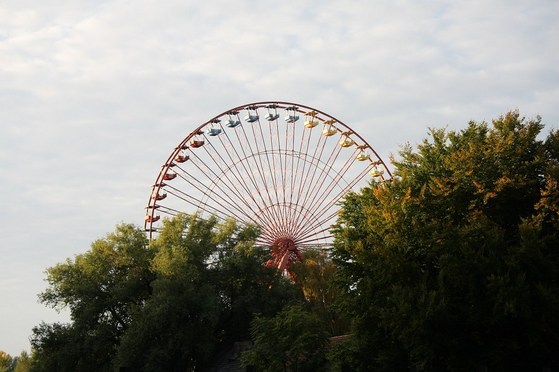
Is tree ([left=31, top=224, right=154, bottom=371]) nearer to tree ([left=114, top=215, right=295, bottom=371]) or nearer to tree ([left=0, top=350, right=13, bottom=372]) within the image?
tree ([left=114, top=215, right=295, bottom=371])

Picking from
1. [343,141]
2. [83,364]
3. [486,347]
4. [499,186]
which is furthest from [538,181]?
[83,364]

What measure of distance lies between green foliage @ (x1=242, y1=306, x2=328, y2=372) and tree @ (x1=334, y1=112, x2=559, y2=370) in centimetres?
163

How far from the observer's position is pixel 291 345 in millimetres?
32344

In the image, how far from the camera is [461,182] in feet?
105

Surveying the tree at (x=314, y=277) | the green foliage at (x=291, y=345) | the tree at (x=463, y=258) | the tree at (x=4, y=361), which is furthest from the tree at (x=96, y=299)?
the tree at (x=4, y=361)

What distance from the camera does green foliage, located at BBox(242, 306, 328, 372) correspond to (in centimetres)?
3197

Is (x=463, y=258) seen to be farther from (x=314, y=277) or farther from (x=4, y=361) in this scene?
(x=4, y=361)

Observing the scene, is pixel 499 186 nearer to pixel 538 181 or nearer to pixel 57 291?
pixel 538 181

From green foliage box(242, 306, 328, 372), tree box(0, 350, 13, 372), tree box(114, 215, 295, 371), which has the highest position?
tree box(0, 350, 13, 372)

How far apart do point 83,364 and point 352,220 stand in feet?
64.5

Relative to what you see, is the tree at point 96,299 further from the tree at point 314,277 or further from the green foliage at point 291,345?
the green foliage at point 291,345

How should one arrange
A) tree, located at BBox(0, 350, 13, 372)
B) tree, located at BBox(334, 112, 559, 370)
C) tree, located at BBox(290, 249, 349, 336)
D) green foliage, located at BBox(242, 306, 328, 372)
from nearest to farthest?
tree, located at BBox(334, 112, 559, 370) < green foliage, located at BBox(242, 306, 328, 372) < tree, located at BBox(290, 249, 349, 336) < tree, located at BBox(0, 350, 13, 372)

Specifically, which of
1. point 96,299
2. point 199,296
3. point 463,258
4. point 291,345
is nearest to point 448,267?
point 463,258

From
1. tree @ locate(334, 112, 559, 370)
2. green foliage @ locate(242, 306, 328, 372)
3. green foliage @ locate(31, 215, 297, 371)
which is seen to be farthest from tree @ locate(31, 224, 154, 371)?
tree @ locate(334, 112, 559, 370)
